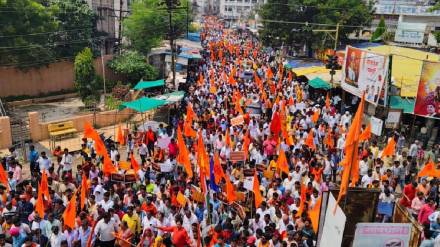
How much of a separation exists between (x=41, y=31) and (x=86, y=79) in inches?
210

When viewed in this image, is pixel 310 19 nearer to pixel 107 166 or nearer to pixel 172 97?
pixel 172 97

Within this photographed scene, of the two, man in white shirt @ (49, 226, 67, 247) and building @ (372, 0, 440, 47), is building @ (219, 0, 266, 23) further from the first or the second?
man in white shirt @ (49, 226, 67, 247)

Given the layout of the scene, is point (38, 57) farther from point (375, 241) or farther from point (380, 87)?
point (375, 241)

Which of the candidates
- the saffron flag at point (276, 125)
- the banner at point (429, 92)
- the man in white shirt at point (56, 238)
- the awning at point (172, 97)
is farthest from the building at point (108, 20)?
the man in white shirt at point (56, 238)

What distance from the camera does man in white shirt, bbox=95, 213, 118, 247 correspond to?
8047 mm

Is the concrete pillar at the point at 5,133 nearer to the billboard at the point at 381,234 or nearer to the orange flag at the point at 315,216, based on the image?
the orange flag at the point at 315,216

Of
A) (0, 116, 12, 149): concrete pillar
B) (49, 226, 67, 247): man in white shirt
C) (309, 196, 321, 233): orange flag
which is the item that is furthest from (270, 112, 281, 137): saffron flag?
(0, 116, 12, 149): concrete pillar

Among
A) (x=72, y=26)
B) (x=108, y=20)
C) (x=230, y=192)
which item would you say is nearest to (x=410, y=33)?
(x=72, y=26)

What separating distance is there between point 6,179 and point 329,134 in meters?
9.56

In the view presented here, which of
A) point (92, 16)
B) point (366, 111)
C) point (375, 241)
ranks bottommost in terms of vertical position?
point (366, 111)


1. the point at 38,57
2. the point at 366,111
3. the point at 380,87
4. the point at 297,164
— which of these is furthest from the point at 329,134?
the point at 38,57

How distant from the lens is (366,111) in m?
21.0

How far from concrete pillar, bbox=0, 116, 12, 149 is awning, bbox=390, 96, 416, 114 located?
15.7 metres

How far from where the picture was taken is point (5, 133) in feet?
57.5
